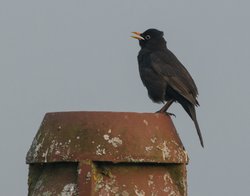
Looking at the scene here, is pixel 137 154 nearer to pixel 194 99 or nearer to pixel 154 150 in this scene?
pixel 154 150

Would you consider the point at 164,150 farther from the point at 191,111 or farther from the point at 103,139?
the point at 191,111

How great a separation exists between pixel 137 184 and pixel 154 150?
0.22 m

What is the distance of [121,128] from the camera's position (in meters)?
3.62

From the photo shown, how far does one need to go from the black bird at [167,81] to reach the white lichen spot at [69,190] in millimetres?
3287

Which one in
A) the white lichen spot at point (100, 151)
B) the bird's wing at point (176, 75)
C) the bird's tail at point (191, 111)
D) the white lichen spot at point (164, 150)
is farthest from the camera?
the bird's wing at point (176, 75)

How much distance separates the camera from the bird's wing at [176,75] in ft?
22.9

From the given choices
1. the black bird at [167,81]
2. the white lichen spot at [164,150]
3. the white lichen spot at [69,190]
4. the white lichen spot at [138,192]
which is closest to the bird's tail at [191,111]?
the black bird at [167,81]

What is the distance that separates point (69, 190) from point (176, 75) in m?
3.79

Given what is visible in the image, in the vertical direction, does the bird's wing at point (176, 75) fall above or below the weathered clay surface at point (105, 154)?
above

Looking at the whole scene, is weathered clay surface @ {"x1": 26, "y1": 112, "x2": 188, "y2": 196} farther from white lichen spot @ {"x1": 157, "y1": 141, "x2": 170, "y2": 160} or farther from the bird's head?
the bird's head

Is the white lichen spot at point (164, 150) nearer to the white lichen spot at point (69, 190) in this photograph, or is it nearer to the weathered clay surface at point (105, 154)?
the weathered clay surface at point (105, 154)

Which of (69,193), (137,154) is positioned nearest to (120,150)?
(137,154)

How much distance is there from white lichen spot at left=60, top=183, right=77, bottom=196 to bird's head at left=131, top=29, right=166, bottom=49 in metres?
4.69

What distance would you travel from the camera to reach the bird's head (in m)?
8.16
